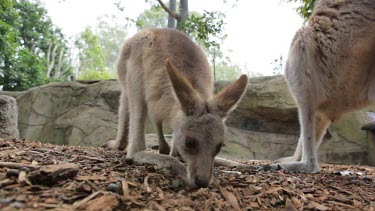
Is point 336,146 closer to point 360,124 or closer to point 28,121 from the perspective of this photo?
point 360,124

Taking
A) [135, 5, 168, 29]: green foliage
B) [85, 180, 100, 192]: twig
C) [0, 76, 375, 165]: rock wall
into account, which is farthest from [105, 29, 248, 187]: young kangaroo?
[0, 76, 375, 165]: rock wall

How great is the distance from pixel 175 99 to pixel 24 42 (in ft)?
61.1

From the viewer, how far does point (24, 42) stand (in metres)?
19.4

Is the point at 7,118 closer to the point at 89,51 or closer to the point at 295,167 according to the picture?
the point at 295,167

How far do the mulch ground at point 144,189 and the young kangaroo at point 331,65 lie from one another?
63cm

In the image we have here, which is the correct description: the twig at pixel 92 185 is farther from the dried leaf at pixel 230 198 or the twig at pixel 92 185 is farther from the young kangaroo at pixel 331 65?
the young kangaroo at pixel 331 65

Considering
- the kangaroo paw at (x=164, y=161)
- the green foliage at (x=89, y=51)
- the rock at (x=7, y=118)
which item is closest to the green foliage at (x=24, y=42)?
the rock at (x=7, y=118)

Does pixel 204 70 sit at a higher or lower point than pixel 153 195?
higher

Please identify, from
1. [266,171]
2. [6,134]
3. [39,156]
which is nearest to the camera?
[39,156]

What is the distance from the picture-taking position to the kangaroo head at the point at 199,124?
2.63m

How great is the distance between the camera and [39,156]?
300 centimetres

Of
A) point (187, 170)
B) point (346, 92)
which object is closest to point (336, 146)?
point (346, 92)

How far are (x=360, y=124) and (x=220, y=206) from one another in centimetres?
695

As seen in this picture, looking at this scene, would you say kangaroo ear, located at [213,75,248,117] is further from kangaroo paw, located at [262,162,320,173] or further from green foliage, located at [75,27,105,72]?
green foliage, located at [75,27,105,72]
